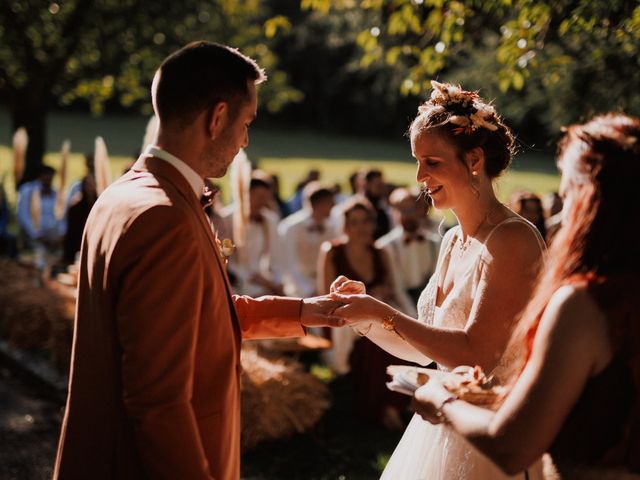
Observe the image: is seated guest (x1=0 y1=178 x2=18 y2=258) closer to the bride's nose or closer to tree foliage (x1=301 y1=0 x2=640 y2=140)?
tree foliage (x1=301 y1=0 x2=640 y2=140)

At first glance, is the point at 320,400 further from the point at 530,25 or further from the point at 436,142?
the point at 436,142

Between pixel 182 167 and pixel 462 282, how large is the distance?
1234 mm

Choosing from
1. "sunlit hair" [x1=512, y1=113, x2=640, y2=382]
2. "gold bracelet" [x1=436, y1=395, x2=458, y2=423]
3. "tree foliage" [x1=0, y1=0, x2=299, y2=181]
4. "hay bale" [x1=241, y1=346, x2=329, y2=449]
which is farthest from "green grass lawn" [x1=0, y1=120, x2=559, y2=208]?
"sunlit hair" [x1=512, y1=113, x2=640, y2=382]

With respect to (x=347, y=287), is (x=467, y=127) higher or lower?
higher

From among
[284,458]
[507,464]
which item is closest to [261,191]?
[284,458]

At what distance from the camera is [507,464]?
1921 mm

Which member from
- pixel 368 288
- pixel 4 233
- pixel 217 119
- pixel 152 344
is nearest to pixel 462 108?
pixel 217 119

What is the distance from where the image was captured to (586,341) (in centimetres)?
185

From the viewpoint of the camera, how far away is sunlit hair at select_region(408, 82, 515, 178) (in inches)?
123

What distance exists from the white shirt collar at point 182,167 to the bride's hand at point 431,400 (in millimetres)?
905

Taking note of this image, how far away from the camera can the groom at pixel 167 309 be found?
2.15 meters

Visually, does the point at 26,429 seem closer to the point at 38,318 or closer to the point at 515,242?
the point at 38,318

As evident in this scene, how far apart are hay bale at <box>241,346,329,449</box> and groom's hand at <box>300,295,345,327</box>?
3.16 meters

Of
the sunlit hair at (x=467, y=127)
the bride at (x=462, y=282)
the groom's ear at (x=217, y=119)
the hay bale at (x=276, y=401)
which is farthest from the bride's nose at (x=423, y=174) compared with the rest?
the hay bale at (x=276, y=401)
